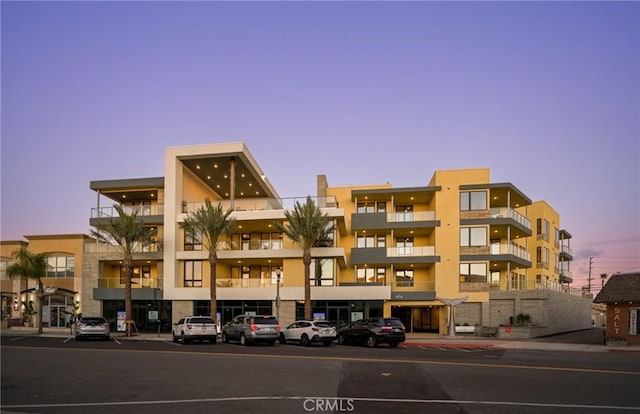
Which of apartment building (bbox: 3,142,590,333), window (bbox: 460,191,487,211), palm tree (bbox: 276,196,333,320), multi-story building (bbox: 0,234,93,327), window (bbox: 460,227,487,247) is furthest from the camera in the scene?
multi-story building (bbox: 0,234,93,327)

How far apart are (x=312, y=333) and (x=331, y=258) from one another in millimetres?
13813

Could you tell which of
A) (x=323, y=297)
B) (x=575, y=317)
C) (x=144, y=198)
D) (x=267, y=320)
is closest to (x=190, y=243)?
(x=144, y=198)

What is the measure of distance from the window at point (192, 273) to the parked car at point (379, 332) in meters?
17.8

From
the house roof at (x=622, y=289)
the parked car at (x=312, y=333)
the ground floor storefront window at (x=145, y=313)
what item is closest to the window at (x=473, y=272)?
the house roof at (x=622, y=289)

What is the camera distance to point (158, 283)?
44.6 meters

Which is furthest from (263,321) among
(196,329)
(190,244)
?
(190,244)

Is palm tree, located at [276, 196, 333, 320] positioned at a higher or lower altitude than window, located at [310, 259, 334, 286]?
higher

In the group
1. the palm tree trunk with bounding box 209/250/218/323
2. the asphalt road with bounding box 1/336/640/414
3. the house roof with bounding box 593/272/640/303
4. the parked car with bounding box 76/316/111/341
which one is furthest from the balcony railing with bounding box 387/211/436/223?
the asphalt road with bounding box 1/336/640/414

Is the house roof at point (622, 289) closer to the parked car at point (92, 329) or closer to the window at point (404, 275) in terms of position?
the window at point (404, 275)

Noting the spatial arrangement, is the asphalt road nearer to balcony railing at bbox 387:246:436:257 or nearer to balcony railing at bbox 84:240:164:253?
balcony railing at bbox 387:246:436:257

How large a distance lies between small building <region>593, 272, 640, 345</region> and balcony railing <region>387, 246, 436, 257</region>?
14.2 m

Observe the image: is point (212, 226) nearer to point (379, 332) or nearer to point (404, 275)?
point (379, 332)

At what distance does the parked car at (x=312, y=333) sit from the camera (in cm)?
2950

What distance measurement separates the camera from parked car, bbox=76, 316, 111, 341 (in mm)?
32406
